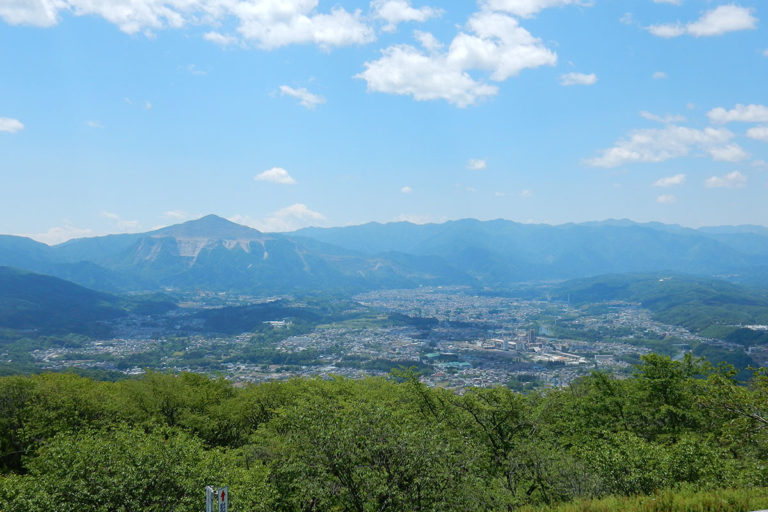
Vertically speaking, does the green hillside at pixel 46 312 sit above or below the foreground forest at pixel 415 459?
below

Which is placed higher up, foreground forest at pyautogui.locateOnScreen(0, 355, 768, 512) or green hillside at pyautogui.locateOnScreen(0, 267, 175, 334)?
foreground forest at pyautogui.locateOnScreen(0, 355, 768, 512)

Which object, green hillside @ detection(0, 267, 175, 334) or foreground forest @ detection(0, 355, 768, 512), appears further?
green hillside @ detection(0, 267, 175, 334)

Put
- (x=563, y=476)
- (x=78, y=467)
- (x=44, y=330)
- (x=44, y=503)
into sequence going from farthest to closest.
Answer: (x=44, y=330) → (x=563, y=476) → (x=78, y=467) → (x=44, y=503)

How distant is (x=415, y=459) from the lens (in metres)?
13.8

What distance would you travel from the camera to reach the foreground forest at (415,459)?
1270 cm

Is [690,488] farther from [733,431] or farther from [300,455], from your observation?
[300,455]

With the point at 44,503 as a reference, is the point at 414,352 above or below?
below

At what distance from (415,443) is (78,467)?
11.1 m

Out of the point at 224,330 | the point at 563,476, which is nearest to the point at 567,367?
the point at 563,476

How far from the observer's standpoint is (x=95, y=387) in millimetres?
29141

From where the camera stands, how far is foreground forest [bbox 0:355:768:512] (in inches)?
500

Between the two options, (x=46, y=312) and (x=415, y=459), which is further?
(x=46, y=312)

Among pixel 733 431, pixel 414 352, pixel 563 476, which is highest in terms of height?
pixel 733 431

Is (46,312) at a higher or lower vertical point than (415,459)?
lower
